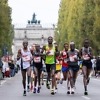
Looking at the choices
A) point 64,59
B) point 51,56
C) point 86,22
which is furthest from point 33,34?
point 51,56

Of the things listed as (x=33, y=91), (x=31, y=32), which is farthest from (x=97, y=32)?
(x=31, y=32)

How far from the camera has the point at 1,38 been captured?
240 feet

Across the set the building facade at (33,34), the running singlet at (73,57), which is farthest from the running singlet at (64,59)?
the building facade at (33,34)

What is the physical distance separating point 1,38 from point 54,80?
2000 inches

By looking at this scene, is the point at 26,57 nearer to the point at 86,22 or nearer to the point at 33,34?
the point at 86,22

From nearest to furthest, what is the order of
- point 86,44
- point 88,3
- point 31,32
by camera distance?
point 86,44
point 88,3
point 31,32

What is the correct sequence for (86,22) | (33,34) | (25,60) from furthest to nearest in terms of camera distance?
(33,34), (86,22), (25,60)

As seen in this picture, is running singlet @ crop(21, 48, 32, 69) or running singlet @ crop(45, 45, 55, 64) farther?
running singlet @ crop(45, 45, 55, 64)

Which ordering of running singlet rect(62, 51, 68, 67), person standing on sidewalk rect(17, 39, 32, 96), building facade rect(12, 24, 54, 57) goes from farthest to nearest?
building facade rect(12, 24, 54, 57) < running singlet rect(62, 51, 68, 67) < person standing on sidewalk rect(17, 39, 32, 96)

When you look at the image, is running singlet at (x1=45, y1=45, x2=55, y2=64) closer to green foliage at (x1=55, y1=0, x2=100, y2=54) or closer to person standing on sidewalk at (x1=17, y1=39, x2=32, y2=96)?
person standing on sidewalk at (x1=17, y1=39, x2=32, y2=96)

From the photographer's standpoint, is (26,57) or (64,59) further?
(64,59)

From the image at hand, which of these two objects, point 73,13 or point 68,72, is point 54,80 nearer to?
point 68,72

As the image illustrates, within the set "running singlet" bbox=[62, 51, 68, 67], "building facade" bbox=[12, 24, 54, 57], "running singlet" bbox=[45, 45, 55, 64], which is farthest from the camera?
"building facade" bbox=[12, 24, 54, 57]

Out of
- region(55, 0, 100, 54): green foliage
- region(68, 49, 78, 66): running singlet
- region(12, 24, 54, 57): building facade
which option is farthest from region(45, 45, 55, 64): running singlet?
region(12, 24, 54, 57): building facade
